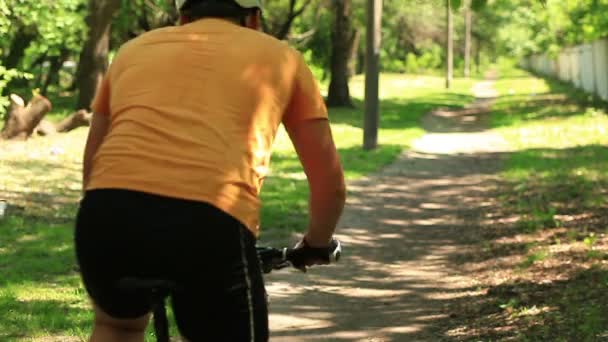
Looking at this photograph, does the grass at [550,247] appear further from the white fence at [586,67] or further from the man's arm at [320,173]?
the white fence at [586,67]

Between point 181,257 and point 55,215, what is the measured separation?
9.37 metres

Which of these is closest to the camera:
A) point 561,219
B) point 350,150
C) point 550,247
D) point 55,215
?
point 550,247

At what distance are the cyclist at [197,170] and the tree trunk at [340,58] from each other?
3065 cm

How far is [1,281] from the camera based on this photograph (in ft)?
28.0

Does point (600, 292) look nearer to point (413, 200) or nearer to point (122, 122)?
point (122, 122)

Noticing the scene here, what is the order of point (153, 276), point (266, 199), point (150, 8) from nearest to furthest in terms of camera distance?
point (153, 276) → point (266, 199) → point (150, 8)

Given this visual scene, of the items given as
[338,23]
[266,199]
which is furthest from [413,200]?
[338,23]

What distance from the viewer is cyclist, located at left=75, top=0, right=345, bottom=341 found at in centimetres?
292

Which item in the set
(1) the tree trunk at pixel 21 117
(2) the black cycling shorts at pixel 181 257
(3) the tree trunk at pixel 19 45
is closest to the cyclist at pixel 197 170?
(2) the black cycling shorts at pixel 181 257

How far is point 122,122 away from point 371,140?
1777 cm

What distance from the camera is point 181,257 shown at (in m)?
2.89

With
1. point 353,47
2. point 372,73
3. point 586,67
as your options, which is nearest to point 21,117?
point 372,73

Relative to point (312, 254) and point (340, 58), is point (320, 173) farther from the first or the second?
point (340, 58)

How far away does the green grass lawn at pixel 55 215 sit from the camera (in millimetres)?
7418
